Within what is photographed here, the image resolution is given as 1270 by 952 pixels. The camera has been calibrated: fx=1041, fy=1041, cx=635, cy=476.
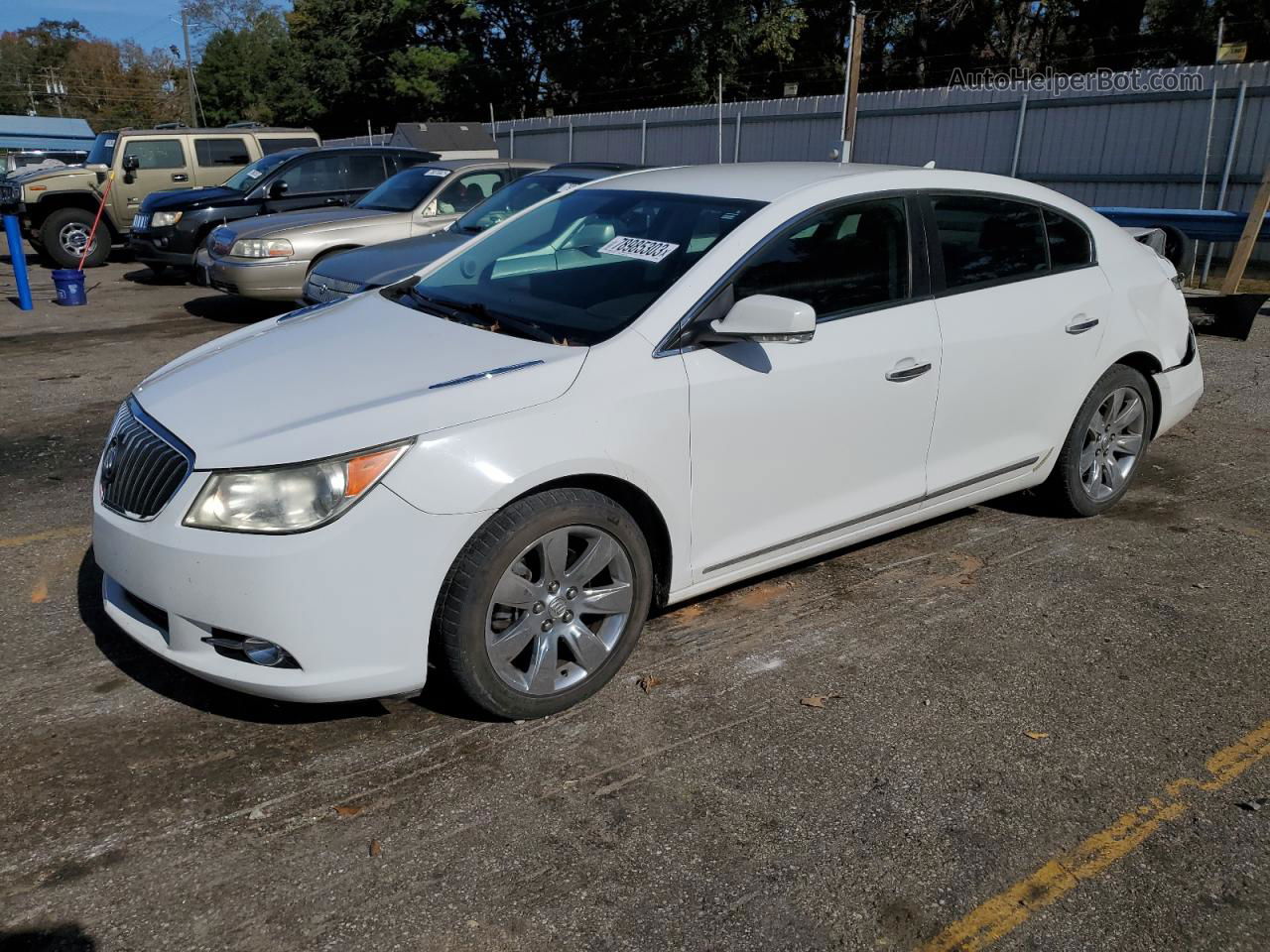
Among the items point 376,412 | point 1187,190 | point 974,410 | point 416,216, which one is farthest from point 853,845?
point 1187,190

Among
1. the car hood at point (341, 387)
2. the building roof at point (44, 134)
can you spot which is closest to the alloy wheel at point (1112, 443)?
the car hood at point (341, 387)

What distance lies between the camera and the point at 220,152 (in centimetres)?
1630

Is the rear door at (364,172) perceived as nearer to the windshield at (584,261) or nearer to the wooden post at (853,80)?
the wooden post at (853,80)

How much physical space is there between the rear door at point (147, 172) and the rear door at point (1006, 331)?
14.4 metres

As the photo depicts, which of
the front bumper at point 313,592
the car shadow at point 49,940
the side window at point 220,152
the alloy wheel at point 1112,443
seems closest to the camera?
the car shadow at point 49,940

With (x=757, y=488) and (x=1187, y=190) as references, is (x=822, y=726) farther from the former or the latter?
(x=1187, y=190)

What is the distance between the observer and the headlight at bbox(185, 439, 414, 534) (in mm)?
2830

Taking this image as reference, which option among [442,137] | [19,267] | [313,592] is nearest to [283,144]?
[442,137]

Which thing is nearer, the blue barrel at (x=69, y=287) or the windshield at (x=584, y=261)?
the windshield at (x=584, y=261)

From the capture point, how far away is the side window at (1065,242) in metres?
4.64

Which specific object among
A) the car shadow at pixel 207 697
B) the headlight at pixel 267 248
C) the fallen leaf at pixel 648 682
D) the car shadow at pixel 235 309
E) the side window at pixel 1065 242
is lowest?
the car shadow at pixel 235 309

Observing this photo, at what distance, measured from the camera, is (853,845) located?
9.06ft

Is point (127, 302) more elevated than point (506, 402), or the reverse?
point (506, 402)

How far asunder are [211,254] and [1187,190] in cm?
1251
